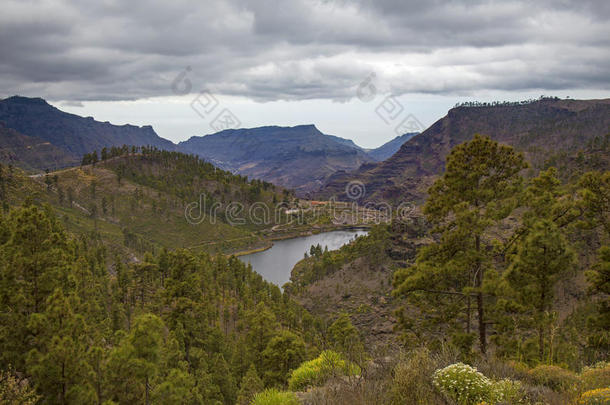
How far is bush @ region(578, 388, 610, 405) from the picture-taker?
26.1 feet

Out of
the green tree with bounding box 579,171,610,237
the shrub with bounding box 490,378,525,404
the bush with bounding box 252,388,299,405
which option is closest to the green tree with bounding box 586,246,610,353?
the green tree with bounding box 579,171,610,237

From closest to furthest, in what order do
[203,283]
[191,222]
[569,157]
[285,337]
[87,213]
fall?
[285,337], [203,283], [569,157], [87,213], [191,222]

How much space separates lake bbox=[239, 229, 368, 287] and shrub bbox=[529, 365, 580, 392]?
95.7 m

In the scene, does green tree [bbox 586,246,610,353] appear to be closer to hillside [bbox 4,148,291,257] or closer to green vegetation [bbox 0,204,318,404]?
green vegetation [bbox 0,204,318,404]

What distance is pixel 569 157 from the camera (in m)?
127

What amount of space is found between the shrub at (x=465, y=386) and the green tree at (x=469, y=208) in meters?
8.51

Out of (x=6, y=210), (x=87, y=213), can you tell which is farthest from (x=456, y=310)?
(x=87, y=213)

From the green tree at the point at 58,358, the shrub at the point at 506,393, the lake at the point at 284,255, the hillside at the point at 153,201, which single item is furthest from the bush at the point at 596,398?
the hillside at the point at 153,201

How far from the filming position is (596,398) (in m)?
8.11

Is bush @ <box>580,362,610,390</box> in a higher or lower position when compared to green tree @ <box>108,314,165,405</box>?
higher

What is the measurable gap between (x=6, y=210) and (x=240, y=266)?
2063 inches

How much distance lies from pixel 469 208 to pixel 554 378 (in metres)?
8.87

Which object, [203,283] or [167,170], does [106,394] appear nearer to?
[203,283]

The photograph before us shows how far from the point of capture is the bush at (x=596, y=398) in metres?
7.94
